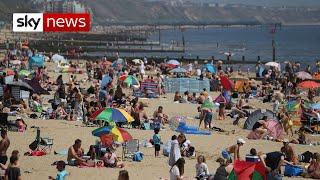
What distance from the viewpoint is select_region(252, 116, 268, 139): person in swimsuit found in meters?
17.8

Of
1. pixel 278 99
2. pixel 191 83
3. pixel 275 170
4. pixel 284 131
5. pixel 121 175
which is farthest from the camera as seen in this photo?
pixel 191 83

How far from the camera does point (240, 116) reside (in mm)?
21609

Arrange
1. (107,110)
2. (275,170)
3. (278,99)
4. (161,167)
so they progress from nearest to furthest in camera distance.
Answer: (275,170)
(161,167)
(107,110)
(278,99)

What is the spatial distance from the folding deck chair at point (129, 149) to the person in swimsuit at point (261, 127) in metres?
4.54

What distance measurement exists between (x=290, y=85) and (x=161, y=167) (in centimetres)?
1720

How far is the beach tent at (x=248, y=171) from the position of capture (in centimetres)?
1077

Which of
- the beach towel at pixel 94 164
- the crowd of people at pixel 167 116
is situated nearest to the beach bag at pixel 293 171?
the crowd of people at pixel 167 116

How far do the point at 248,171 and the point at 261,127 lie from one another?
24.5 ft

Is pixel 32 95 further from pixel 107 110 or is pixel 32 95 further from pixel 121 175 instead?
pixel 121 175

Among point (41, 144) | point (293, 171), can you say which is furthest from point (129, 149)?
point (293, 171)

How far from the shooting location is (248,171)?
35.4 ft

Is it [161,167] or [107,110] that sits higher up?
[107,110]

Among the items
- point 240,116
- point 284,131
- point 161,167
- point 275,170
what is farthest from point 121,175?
point 240,116

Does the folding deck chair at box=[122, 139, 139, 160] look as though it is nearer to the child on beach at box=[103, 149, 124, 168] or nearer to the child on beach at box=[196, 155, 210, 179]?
the child on beach at box=[103, 149, 124, 168]
